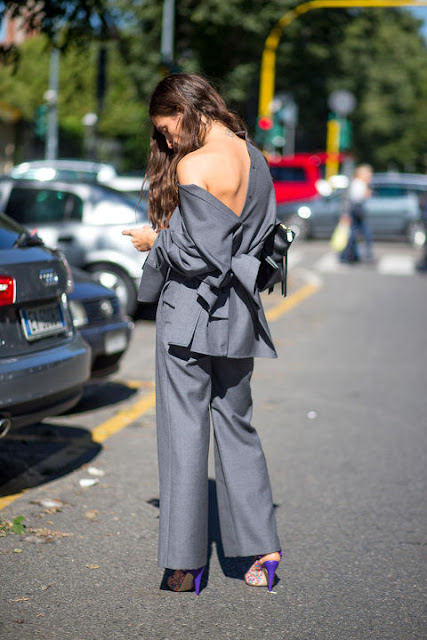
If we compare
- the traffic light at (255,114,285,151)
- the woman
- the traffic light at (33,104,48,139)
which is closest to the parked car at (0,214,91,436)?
the woman

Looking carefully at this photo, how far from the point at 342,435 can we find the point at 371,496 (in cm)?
127

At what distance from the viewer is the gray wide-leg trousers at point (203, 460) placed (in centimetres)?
350

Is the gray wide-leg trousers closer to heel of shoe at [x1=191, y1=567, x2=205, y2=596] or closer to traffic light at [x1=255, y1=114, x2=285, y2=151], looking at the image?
heel of shoe at [x1=191, y1=567, x2=205, y2=596]

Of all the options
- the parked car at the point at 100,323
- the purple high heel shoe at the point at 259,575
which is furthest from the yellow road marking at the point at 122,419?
the purple high heel shoe at the point at 259,575

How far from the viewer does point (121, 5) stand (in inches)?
1284

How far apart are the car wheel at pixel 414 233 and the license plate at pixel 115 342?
18.1m

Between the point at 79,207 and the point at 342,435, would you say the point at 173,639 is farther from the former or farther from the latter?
the point at 79,207

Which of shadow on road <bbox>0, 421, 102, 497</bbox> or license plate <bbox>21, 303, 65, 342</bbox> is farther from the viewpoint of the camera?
shadow on road <bbox>0, 421, 102, 497</bbox>

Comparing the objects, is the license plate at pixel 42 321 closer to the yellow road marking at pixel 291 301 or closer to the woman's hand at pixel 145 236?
the woman's hand at pixel 145 236

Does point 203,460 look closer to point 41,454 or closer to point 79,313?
point 41,454

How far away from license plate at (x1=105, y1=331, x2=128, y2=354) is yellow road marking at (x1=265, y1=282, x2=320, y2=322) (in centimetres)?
492

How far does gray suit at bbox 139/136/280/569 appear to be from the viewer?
132 inches

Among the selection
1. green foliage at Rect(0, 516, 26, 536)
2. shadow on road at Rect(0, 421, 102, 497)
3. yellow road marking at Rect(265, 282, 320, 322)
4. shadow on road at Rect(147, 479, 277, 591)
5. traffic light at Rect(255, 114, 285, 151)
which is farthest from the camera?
traffic light at Rect(255, 114, 285, 151)

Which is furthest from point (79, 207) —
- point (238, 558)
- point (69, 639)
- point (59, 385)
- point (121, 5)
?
point (121, 5)
